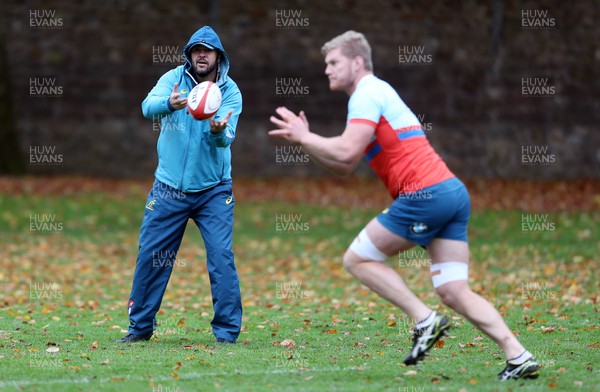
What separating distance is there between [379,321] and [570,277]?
14.2ft

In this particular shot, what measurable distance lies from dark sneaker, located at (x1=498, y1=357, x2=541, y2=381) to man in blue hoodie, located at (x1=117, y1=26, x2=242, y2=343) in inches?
97.5

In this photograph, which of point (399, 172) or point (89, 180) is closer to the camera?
point (399, 172)

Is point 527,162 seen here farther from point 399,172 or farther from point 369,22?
point 399,172

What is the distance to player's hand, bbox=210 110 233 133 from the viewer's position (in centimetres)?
734

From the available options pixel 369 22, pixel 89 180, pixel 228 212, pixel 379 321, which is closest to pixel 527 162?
pixel 369 22

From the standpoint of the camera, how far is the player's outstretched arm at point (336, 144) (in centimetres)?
614

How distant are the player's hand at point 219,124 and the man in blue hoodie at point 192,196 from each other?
255mm

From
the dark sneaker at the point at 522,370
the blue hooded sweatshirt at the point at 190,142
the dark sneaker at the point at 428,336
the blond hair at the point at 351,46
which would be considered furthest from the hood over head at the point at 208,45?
the dark sneaker at the point at 522,370

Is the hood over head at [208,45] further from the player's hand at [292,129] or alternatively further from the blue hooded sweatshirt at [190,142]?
the player's hand at [292,129]

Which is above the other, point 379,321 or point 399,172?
point 399,172

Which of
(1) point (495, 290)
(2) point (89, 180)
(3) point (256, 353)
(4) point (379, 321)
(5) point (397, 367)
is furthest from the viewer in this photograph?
(2) point (89, 180)

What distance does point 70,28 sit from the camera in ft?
84.2

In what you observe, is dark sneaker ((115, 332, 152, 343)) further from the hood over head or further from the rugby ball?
the hood over head

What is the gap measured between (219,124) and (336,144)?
1474mm
